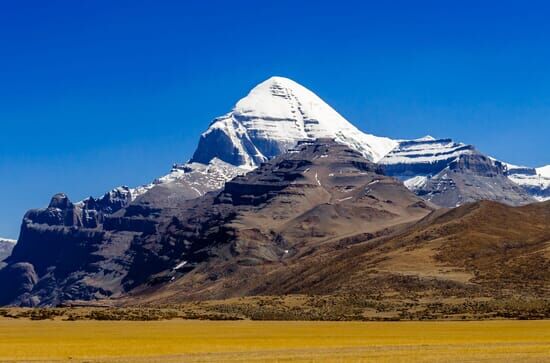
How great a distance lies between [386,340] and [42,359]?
44418mm

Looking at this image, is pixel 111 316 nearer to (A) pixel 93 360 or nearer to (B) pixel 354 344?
(B) pixel 354 344

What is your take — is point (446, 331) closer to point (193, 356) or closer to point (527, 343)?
point (527, 343)

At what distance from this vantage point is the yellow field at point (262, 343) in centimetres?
8750

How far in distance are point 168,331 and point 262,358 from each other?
57.7 m

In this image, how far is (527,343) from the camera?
340 ft

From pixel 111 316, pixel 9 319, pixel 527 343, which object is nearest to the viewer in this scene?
pixel 527 343

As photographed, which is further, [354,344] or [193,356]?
[354,344]

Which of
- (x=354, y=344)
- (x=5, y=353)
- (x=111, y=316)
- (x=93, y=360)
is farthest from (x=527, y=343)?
(x=111, y=316)

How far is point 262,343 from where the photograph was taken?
113m

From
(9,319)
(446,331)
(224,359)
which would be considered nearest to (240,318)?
(9,319)

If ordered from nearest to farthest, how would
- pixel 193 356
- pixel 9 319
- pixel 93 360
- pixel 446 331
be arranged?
1. pixel 93 360
2. pixel 193 356
3. pixel 446 331
4. pixel 9 319

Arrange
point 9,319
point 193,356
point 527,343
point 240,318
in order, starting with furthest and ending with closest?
point 240,318 < point 9,319 < point 527,343 < point 193,356

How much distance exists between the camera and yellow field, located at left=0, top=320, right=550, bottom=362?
87500 millimetres

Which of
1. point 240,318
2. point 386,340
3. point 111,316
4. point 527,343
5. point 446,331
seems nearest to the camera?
point 527,343
